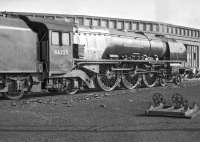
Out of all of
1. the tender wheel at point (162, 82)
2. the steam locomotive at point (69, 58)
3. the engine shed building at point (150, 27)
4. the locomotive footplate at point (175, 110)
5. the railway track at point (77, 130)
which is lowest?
the railway track at point (77, 130)

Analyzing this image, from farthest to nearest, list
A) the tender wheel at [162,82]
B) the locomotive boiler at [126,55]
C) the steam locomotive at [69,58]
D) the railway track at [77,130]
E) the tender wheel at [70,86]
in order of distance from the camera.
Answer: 1. the tender wheel at [162,82]
2. the locomotive boiler at [126,55]
3. the tender wheel at [70,86]
4. the steam locomotive at [69,58]
5. the railway track at [77,130]

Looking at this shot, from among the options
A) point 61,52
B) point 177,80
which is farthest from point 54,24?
point 177,80

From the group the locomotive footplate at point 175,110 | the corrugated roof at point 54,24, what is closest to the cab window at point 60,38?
the corrugated roof at point 54,24

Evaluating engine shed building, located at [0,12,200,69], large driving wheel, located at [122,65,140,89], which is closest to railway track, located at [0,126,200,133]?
large driving wheel, located at [122,65,140,89]

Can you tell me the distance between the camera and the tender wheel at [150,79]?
21.0 meters

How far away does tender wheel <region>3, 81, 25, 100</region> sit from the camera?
14.0 metres

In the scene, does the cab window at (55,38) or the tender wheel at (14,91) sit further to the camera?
the cab window at (55,38)

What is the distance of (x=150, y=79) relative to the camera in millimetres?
21812

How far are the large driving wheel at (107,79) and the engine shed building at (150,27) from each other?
14.1ft

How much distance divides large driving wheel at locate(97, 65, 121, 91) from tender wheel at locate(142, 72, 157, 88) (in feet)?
8.91

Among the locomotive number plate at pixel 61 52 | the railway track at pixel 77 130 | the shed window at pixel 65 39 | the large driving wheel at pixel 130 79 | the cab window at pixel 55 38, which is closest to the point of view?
the railway track at pixel 77 130

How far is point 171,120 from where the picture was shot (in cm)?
887

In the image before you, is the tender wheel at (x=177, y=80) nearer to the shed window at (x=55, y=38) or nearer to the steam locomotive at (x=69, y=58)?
the steam locomotive at (x=69, y=58)

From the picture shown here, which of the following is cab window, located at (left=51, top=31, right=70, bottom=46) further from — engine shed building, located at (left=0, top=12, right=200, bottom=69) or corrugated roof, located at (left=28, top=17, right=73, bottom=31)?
engine shed building, located at (left=0, top=12, right=200, bottom=69)
